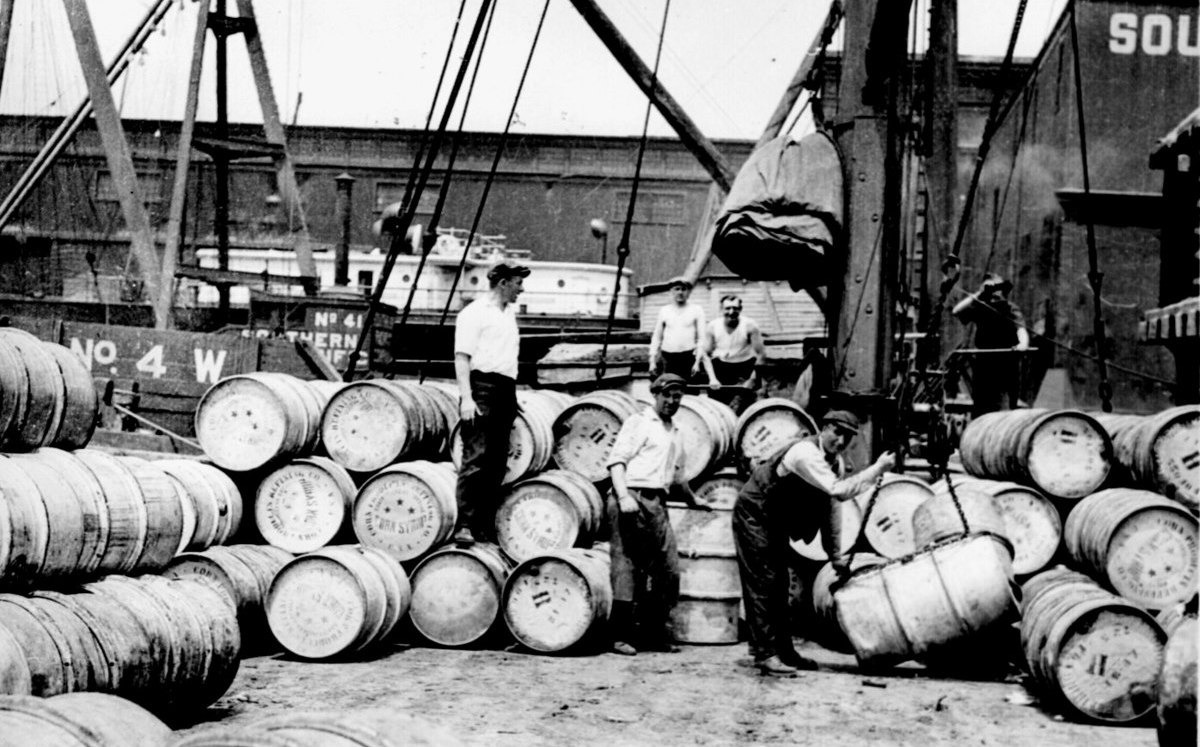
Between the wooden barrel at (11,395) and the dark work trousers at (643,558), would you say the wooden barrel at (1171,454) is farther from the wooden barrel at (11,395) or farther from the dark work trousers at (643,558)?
the wooden barrel at (11,395)

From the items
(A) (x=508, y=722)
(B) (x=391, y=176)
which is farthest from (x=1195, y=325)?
(B) (x=391, y=176)

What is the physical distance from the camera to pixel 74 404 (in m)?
6.28

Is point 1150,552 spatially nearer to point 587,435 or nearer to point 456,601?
point 587,435

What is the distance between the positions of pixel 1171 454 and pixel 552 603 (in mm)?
4409

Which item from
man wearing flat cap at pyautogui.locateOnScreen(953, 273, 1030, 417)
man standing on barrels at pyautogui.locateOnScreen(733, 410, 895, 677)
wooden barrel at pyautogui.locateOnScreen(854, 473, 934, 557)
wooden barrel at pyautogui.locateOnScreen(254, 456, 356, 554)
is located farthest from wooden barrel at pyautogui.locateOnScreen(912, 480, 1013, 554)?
man wearing flat cap at pyautogui.locateOnScreen(953, 273, 1030, 417)

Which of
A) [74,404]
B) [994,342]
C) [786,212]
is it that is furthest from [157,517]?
[994,342]

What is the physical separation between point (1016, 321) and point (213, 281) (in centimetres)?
1224

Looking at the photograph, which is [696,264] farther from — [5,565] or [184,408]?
[5,565]

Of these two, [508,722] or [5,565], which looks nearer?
[5,565]

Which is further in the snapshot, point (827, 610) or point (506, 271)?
point (506, 271)

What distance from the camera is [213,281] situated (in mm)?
19125

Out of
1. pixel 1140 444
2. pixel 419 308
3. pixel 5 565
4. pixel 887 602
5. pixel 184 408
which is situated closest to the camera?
pixel 5 565

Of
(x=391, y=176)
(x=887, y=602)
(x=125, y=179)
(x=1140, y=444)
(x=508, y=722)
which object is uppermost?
(x=391, y=176)

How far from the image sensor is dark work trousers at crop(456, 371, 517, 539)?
9047 millimetres
